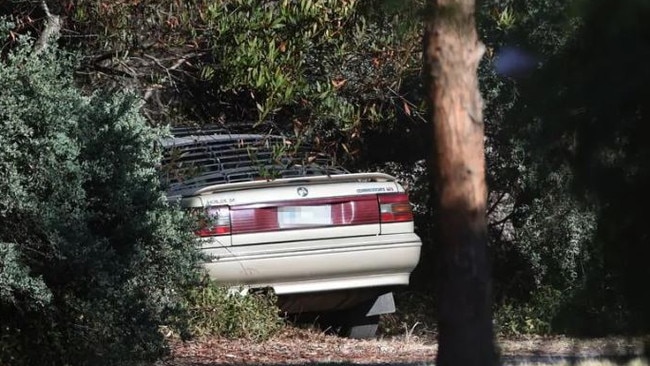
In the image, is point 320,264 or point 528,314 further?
point 528,314

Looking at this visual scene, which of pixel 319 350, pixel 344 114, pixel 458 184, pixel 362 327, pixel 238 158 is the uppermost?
pixel 344 114

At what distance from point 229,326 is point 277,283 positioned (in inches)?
18.6

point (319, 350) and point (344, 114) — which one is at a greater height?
point (344, 114)

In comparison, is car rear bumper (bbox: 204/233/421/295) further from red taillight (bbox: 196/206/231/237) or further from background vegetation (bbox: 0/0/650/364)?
background vegetation (bbox: 0/0/650/364)

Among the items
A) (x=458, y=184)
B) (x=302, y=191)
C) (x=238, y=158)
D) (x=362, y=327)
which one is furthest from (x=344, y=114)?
(x=458, y=184)

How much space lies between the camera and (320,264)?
8.66 metres

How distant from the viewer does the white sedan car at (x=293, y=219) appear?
332 inches

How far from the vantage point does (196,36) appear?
26.8 feet

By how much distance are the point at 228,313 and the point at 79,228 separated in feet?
Answer: 7.59

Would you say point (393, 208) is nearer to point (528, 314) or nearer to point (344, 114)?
point (344, 114)

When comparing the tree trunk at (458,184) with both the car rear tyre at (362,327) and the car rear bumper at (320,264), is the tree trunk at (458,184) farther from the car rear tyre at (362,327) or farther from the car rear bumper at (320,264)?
the car rear tyre at (362,327)

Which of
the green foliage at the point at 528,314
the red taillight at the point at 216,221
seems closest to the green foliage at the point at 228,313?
the red taillight at the point at 216,221

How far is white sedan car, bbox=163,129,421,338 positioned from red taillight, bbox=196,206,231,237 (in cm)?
1

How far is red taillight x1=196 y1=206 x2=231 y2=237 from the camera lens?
7.81 m
